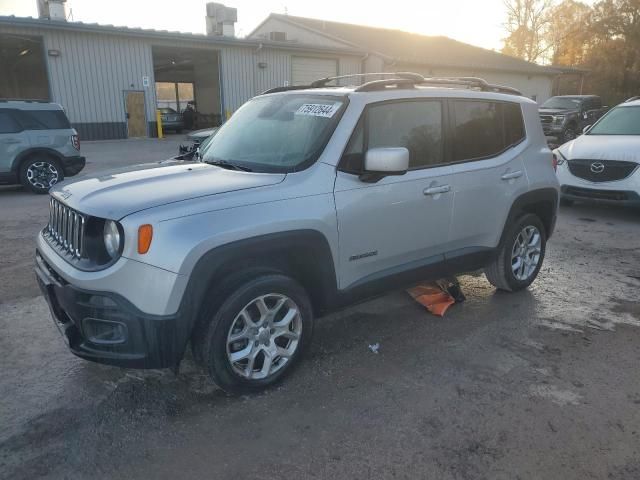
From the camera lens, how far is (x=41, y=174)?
1033 centimetres

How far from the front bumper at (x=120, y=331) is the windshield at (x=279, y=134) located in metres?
1.23

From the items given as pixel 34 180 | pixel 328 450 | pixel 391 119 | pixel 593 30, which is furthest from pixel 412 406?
pixel 593 30

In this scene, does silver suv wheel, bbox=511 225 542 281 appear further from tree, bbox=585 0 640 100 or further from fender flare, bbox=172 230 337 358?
tree, bbox=585 0 640 100

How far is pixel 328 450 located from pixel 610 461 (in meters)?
1.43

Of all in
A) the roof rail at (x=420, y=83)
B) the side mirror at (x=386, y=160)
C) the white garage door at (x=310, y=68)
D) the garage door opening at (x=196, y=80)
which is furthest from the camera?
the garage door opening at (x=196, y=80)

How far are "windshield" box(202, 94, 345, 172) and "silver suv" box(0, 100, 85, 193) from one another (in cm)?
767

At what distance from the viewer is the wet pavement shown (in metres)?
2.59

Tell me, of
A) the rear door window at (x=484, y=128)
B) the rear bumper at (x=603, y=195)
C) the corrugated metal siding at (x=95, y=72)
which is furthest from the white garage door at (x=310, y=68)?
the rear door window at (x=484, y=128)

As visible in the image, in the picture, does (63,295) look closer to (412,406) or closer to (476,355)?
(412,406)

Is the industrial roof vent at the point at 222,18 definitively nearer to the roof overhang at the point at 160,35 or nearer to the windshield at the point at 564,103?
the roof overhang at the point at 160,35

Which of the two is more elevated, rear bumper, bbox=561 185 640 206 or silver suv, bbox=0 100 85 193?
silver suv, bbox=0 100 85 193

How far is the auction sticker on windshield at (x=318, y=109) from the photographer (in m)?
3.48

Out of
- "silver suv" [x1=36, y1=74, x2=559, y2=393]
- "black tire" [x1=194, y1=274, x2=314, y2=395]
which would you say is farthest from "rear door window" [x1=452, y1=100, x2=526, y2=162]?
"black tire" [x1=194, y1=274, x2=314, y2=395]

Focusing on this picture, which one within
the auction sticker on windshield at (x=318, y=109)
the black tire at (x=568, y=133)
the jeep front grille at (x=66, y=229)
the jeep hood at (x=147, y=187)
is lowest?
the black tire at (x=568, y=133)
